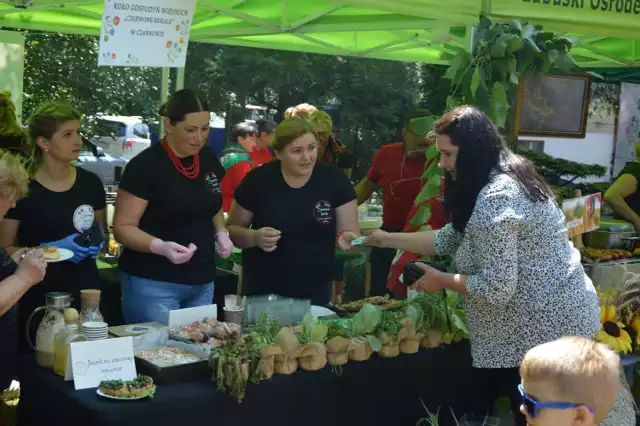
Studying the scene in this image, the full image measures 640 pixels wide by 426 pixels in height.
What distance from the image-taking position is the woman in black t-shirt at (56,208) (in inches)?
115

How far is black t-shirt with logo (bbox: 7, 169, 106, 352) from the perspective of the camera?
9.59 feet

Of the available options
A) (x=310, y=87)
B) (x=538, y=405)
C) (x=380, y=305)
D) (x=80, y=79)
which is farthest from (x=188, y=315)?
(x=310, y=87)

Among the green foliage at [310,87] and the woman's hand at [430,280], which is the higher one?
the green foliage at [310,87]

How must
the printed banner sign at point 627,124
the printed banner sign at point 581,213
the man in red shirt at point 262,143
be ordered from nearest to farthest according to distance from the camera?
the printed banner sign at point 581,213, the man in red shirt at point 262,143, the printed banner sign at point 627,124

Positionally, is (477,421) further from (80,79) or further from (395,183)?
(80,79)

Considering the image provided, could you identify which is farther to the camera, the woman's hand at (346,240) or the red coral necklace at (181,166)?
the woman's hand at (346,240)

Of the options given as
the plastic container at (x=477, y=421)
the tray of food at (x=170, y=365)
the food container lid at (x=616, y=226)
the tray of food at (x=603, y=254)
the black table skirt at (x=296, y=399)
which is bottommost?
the plastic container at (x=477, y=421)

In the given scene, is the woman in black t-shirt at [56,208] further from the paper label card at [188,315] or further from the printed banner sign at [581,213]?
the printed banner sign at [581,213]

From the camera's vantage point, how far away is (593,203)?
137 inches

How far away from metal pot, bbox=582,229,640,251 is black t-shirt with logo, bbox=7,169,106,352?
7.99 feet

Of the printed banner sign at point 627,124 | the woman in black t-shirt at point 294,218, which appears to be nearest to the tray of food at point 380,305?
the woman in black t-shirt at point 294,218

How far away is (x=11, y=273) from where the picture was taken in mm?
2234

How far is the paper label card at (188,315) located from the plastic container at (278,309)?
0.12m

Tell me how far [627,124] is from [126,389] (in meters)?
5.47
